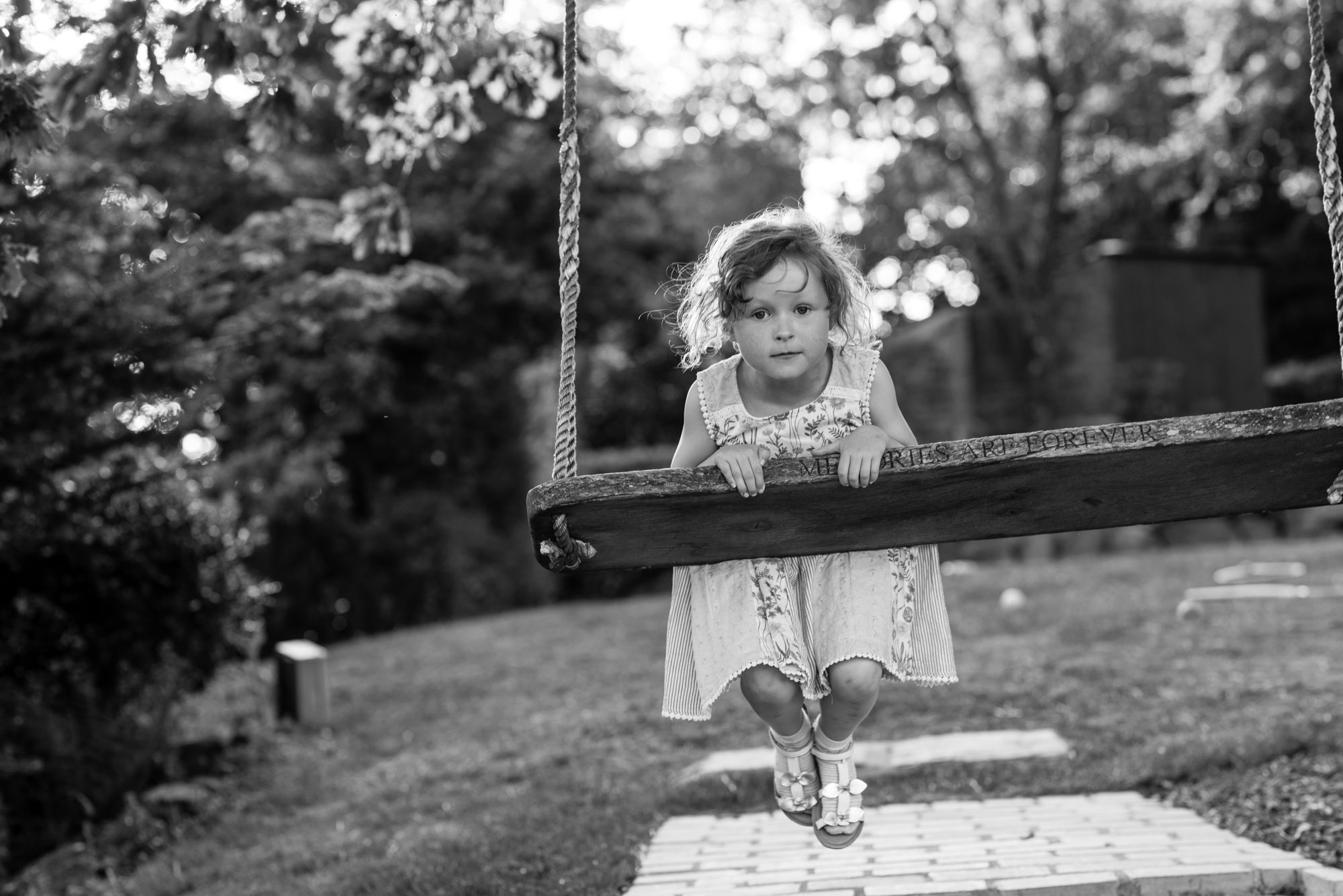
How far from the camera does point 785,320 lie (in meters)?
3.36

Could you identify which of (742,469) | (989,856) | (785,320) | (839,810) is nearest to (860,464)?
(742,469)

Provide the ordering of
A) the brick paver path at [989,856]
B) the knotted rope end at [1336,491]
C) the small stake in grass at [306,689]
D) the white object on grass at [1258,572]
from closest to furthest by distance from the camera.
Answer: the knotted rope end at [1336,491] < the brick paver path at [989,856] < the small stake in grass at [306,689] < the white object on grass at [1258,572]

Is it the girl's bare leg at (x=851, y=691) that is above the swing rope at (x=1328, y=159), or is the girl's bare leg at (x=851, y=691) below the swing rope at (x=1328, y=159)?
below

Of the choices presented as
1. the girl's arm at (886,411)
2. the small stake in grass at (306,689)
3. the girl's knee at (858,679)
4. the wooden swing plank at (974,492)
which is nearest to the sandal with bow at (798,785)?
the girl's knee at (858,679)

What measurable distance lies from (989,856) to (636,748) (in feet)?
8.78

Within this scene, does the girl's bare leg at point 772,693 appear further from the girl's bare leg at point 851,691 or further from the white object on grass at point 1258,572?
the white object on grass at point 1258,572

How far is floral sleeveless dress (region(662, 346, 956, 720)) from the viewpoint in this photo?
3410 mm

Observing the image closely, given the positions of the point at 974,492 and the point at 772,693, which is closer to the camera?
the point at 974,492

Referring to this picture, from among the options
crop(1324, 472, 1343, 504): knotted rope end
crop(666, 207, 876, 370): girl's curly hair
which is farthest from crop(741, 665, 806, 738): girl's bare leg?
crop(1324, 472, 1343, 504): knotted rope end

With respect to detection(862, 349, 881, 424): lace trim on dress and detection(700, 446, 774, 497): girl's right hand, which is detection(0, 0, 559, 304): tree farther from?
detection(700, 446, 774, 497): girl's right hand

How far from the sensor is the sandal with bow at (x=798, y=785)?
3496 mm

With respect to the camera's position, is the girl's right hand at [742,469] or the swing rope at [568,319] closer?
the girl's right hand at [742,469]

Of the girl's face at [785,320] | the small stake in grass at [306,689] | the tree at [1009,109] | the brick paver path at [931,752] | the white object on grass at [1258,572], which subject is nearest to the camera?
the girl's face at [785,320]

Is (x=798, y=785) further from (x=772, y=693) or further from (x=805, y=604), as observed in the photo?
(x=805, y=604)
